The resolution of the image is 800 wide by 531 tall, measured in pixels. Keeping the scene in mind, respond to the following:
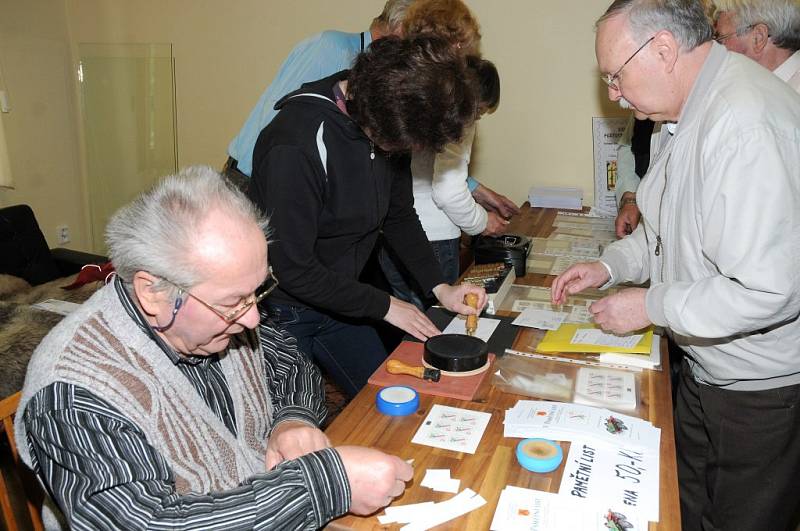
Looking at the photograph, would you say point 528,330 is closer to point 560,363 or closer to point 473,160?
point 560,363

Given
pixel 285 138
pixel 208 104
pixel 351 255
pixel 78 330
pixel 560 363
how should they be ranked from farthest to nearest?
pixel 208 104 < pixel 351 255 < pixel 560 363 < pixel 285 138 < pixel 78 330

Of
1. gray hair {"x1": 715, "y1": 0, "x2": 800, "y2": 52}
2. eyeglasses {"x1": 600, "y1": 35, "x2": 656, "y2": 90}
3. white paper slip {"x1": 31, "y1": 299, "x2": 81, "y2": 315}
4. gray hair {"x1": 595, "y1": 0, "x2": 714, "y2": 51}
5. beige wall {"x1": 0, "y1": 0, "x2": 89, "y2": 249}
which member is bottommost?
white paper slip {"x1": 31, "y1": 299, "x2": 81, "y2": 315}

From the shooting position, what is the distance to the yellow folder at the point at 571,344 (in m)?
1.70

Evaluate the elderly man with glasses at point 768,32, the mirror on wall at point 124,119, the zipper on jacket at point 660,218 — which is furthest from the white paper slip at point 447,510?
the mirror on wall at point 124,119

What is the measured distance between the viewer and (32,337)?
2.78 meters

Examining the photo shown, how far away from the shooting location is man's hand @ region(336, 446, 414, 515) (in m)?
1.09

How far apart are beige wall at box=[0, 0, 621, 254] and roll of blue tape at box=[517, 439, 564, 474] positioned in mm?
2586

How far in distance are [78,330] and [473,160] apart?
9.76ft

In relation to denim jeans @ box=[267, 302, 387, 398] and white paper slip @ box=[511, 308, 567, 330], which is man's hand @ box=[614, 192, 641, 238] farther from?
denim jeans @ box=[267, 302, 387, 398]

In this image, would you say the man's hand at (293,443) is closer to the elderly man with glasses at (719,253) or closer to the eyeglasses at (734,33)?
the elderly man with glasses at (719,253)

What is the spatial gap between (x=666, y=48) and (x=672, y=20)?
57 millimetres

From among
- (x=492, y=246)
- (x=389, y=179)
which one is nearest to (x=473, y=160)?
(x=492, y=246)

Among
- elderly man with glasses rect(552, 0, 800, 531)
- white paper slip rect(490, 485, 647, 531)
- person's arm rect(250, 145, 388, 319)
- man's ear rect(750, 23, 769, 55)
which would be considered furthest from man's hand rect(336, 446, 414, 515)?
man's ear rect(750, 23, 769, 55)

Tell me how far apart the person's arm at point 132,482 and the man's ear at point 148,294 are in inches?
6.5
